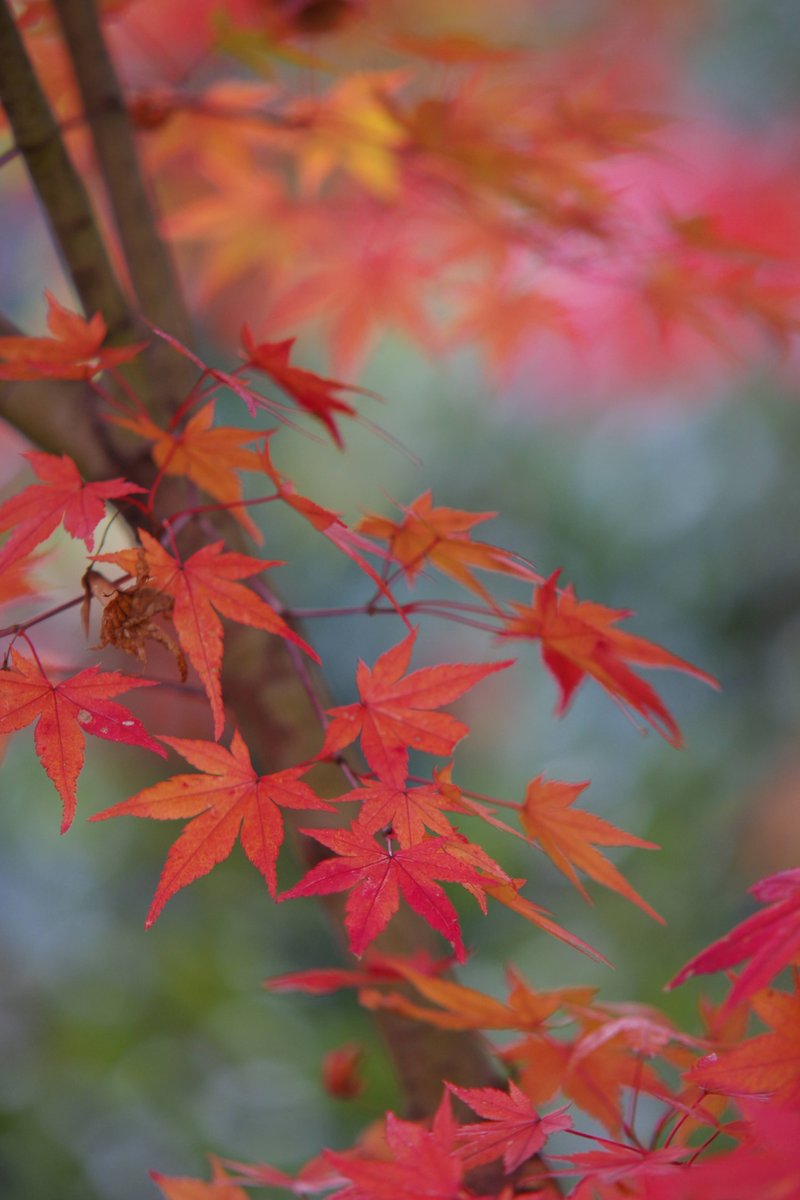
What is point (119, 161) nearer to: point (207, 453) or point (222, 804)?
point (207, 453)

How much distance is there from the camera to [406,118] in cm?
64

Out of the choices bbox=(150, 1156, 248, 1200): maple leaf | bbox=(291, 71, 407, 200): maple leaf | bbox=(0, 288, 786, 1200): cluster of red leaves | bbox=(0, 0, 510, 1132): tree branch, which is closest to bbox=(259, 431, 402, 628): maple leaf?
bbox=(0, 288, 786, 1200): cluster of red leaves

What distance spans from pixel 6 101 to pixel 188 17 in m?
1.58

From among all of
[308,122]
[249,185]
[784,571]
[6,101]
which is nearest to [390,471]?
[784,571]

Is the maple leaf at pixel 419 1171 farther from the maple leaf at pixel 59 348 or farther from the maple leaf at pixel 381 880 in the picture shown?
the maple leaf at pixel 59 348

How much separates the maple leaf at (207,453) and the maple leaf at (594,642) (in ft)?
0.37

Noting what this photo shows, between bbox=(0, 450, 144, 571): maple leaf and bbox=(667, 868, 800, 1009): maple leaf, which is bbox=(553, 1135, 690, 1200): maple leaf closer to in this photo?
bbox=(667, 868, 800, 1009): maple leaf

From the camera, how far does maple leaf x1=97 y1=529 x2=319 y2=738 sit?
14.3 inches

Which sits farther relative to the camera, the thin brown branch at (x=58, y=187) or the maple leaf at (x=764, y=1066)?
the thin brown branch at (x=58, y=187)

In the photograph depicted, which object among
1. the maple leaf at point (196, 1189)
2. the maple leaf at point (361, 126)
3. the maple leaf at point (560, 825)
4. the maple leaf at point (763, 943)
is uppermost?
the maple leaf at point (361, 126)

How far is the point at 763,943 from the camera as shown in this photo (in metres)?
0.30

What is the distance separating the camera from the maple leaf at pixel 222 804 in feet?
1.15

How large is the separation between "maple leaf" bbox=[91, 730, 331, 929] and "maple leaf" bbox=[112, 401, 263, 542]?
0.09 metres

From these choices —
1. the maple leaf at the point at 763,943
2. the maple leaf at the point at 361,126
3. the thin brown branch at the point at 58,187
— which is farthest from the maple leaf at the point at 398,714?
the maple leaf at the point at 361,126
